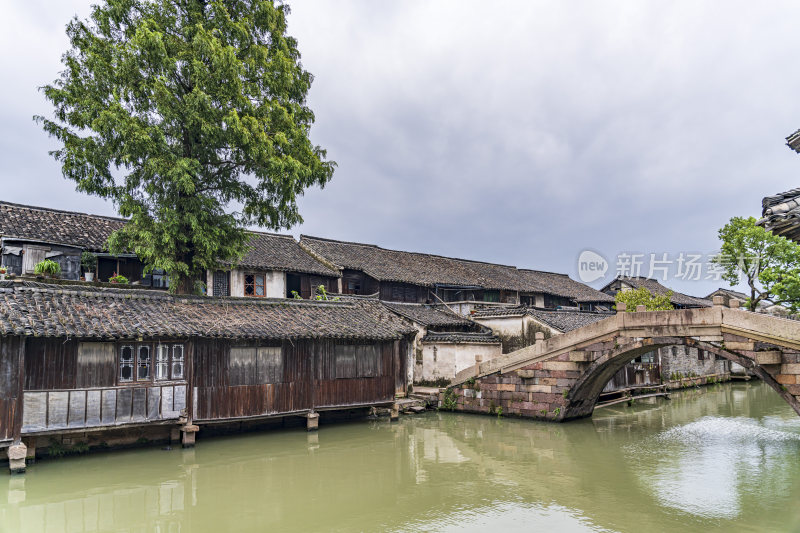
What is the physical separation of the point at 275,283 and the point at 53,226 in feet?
28.7

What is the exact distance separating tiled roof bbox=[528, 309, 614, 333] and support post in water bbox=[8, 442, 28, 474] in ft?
62.2

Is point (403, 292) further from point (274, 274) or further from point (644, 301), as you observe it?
point (644, 301)

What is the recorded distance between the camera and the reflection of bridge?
13.8 meters

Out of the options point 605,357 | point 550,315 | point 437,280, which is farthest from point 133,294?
point 437,280

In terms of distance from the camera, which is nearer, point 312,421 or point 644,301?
point 312,421

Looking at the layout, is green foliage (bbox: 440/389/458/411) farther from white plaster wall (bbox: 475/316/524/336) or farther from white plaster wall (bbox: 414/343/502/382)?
white plaster wall (bbox: 475/316/524/336)

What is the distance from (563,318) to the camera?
25.2m

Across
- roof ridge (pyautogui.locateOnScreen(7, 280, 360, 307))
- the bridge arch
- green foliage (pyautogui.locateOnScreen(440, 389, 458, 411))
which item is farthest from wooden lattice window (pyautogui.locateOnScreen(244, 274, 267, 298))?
the bridge arch

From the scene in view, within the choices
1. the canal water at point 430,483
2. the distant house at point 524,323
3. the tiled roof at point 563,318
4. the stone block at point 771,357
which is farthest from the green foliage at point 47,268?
the stone block at point 771,357

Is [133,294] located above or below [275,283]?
below

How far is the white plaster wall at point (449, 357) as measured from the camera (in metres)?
23.7

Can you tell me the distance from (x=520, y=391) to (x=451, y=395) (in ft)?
10.3

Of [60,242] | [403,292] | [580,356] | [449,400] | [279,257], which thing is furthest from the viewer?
[403,292]

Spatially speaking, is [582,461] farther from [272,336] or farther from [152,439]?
[152,439]
